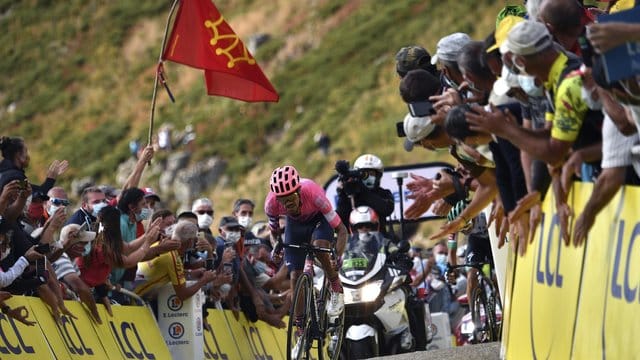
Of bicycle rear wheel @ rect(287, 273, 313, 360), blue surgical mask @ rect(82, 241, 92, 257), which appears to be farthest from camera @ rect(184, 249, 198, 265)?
bicycle rear wheel @ rect(287, 273, 313, 360)

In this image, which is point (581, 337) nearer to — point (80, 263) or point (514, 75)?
point (514, 75)

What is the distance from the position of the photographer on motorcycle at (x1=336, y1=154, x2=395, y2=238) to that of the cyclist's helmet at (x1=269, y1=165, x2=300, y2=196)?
9.77 ft

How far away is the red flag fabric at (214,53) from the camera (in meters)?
17.9

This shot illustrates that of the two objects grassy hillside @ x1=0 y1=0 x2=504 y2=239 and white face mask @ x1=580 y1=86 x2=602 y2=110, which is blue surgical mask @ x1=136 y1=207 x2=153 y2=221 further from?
grassy hillside @ x1=0 y1=0 x2=504 y2=239

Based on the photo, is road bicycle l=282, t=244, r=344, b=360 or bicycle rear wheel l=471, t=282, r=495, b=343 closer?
road bicycle l=282, t=244, r=344, b=360

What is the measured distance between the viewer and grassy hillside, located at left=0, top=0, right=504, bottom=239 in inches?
2702

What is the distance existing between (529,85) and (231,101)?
69183 millimetres

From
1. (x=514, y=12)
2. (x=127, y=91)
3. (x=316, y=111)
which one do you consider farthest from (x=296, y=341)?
(x=127, y=91)

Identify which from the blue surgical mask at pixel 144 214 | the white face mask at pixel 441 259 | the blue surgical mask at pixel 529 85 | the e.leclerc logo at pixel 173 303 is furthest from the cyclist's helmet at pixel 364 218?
the white face mask at pixel 441 259

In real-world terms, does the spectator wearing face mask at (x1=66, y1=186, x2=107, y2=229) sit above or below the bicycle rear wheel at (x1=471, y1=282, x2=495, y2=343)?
above

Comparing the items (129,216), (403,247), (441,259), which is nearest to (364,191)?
(403,247)

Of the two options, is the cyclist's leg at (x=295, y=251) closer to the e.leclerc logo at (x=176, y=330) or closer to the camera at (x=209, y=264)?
the e.leclerc logo at (x=176, y=330)

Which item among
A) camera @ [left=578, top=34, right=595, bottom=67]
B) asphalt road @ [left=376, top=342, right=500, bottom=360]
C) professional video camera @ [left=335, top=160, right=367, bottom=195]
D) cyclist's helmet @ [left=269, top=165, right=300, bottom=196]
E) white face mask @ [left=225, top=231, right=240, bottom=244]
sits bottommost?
asphalt road @ [left=376, top=342, right=500, bottom=360]

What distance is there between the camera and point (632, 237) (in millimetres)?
6820
